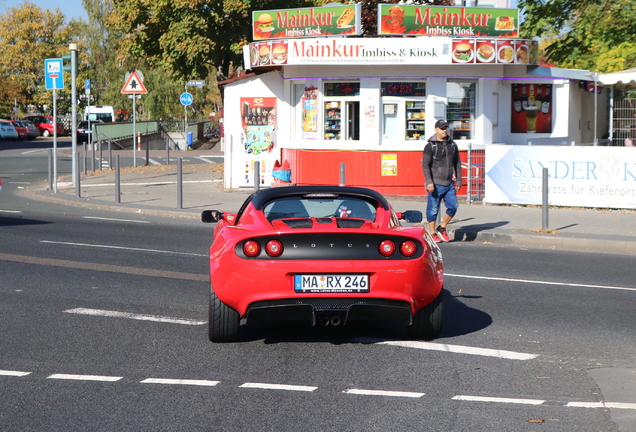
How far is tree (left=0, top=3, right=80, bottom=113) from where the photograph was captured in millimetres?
84938

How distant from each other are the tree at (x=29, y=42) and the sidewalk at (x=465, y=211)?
60.7 m

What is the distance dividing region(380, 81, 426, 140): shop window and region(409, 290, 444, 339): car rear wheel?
14.7 metres

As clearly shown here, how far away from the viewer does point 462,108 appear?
2181 centimetres

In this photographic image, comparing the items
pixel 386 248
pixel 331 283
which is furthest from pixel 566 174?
pixel 331 283

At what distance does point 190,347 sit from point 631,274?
6.39m

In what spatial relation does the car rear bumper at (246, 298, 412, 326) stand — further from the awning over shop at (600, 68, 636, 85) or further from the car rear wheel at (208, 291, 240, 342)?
the awning over shop at (600, 68, 636, 85)

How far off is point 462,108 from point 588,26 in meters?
12.3

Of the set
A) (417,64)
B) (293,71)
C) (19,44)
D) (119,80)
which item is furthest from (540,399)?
(19,44)

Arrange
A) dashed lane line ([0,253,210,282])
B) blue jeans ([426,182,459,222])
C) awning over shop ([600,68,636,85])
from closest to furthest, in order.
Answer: dashed lane line ([0,253,210,282])
blue jeans ([426,182,459,222])
awning over shop ([600,68,636,85])

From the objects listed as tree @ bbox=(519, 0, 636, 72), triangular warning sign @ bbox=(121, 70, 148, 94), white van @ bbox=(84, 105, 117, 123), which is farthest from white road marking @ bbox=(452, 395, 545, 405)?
white van @ bbox=(84, 105, 117, 123)

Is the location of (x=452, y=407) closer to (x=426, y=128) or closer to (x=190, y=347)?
(x=190, y=347)

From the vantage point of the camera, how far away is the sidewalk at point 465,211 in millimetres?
14344

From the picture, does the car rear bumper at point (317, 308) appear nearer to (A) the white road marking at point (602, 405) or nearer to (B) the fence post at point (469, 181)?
(A) the white road marking at point (602, 405)

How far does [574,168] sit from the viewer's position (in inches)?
697
